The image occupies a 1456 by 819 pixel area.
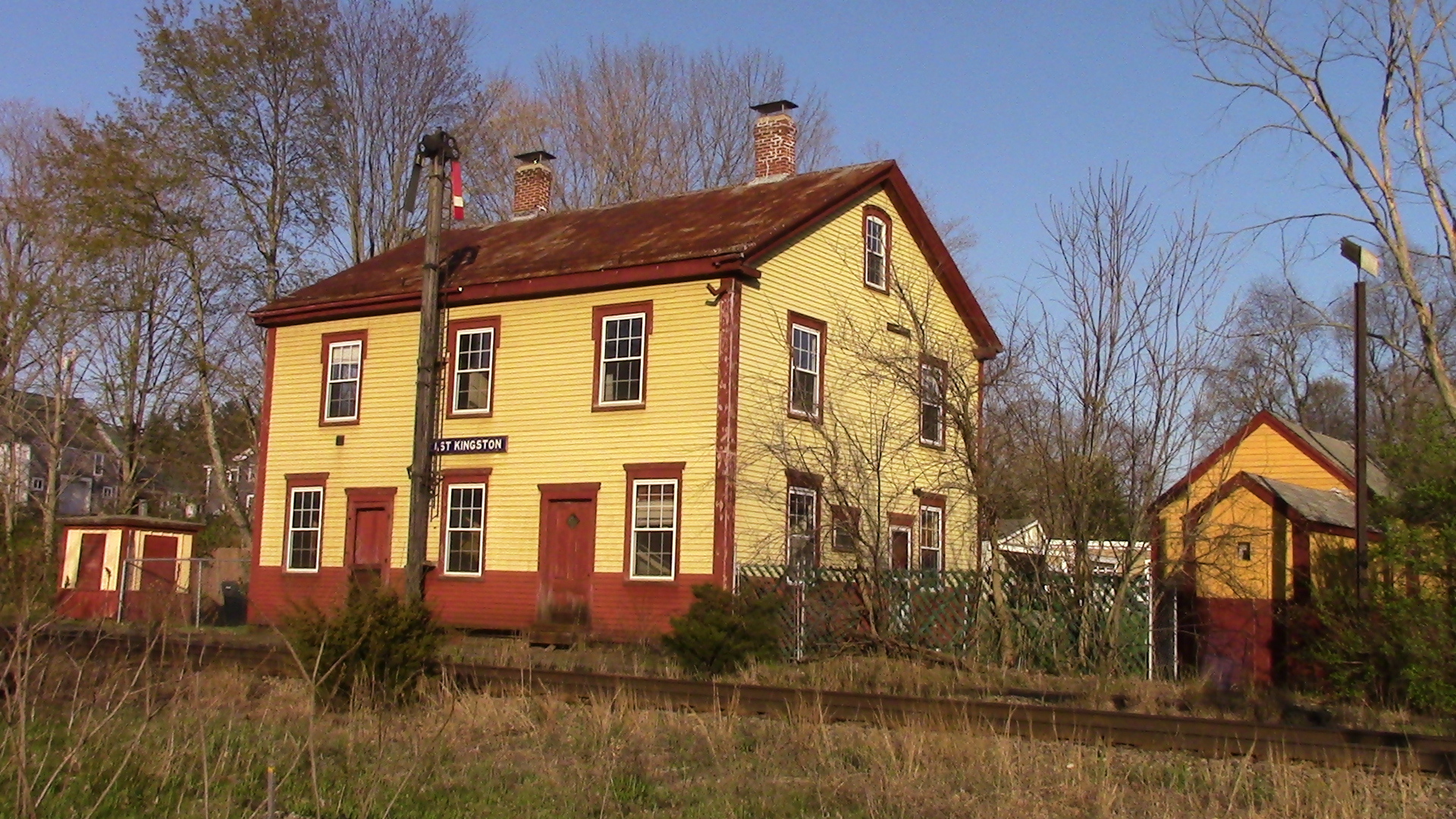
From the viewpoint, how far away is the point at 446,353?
23891 mm

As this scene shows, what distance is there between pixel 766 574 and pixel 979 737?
11078mm

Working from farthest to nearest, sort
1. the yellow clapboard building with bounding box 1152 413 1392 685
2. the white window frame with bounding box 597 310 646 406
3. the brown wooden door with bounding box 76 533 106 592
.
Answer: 1. the brown wooden door with bounding box 76 533 106 592
2. the white window frame with bounding box 597 310 646 406
3. the yellow clapboard building with bounding box 1152 413 1392 685

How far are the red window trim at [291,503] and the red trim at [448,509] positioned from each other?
2965 mm

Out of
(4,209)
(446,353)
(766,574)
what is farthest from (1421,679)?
(4,209)

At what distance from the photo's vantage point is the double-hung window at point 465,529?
2292 cm

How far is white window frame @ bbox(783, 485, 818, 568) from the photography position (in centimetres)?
2147

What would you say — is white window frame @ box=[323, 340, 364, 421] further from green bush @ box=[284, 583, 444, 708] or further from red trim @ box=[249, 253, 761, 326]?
green bush @ box=[284, 583, 444, 708]

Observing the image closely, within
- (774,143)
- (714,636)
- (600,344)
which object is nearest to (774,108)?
(774,143)

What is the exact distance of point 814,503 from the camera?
870 inches

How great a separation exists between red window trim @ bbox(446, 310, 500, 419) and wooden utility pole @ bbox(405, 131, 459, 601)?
57 cm

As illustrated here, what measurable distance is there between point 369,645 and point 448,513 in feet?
39.3

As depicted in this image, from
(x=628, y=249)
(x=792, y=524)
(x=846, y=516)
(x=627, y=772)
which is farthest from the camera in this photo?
(x=628, y=249)

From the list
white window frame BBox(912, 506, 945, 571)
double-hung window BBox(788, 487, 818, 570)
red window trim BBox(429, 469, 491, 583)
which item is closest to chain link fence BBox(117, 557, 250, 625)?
red window trim BBox(429, 469, 491, 583)

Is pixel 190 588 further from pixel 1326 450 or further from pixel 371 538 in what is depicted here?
pixel 1326 450
